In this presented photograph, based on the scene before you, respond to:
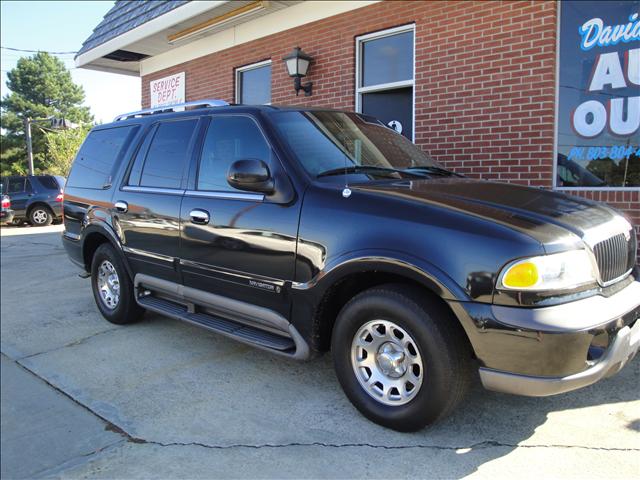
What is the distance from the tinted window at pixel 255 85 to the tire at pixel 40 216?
11996 millimetres

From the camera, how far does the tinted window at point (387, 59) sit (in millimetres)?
6895

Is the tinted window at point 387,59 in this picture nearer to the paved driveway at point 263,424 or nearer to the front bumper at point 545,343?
the paved driveway at point 263,424

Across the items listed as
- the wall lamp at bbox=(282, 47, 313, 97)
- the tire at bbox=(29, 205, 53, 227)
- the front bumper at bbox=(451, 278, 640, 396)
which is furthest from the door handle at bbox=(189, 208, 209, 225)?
the tire at bbox=(29, 205, 53, 227)

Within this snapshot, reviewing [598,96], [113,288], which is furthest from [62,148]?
[598,96]

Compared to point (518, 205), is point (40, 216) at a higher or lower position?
lower

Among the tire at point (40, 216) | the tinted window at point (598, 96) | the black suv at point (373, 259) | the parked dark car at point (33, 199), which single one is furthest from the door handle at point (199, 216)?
the tire at point (40, 216)

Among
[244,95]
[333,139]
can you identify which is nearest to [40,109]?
[244,95]

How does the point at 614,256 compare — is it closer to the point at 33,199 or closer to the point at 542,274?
the point at 542,274

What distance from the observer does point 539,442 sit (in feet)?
9.68

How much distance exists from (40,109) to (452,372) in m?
56.4

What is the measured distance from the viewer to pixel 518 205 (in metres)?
3.02

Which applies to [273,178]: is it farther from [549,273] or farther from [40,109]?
[40,109]

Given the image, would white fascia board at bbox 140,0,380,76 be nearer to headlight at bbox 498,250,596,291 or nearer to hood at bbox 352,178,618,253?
hood at bbox 352,178,618,253

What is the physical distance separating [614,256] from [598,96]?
307 centimetres
